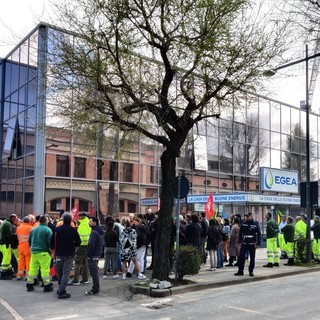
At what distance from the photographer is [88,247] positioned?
424 inches

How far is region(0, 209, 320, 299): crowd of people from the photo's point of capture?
418 inches

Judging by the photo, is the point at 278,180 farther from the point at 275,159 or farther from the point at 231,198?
the point at 275,159

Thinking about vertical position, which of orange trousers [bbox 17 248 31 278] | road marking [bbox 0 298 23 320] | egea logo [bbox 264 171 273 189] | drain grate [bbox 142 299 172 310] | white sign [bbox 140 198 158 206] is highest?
egea logo [bbox 264 171 273 189]

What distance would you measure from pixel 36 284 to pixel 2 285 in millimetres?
867

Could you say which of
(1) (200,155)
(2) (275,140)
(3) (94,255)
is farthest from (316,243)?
(2) (275,140)

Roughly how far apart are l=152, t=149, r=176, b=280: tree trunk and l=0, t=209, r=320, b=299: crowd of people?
3.00 feet

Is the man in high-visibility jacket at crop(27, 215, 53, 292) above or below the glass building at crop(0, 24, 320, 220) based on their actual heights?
below

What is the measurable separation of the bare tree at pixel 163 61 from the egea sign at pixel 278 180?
16195mm

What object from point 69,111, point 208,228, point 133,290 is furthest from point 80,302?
point 208,228

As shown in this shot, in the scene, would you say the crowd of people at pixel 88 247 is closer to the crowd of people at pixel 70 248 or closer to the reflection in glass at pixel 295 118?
the crowd of people at pixel 70 248

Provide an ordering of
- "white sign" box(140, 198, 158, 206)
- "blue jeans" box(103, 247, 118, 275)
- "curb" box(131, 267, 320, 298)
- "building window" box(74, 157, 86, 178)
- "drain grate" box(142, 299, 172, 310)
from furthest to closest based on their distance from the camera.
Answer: "building window" box(74, 157, 86, 178)
"white sign" box(140, 198, 158, 206)
"blue jeans" box(103, 247, 118, 275)
"curb" box(131, 267, 320, 298)
"drain grate" box(142, 299, 172, 310)

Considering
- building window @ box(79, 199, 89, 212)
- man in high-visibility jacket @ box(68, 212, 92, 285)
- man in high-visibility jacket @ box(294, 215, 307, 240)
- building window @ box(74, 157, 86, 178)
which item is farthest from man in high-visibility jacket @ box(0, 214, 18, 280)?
building window @ box(74, 157, 86, 178)

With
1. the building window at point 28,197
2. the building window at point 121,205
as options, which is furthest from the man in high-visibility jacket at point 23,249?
the building window at point 121,205

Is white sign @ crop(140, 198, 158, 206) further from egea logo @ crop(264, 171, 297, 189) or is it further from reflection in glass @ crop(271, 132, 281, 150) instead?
reflection in glass @ crop(271, 132, 281, 150)
